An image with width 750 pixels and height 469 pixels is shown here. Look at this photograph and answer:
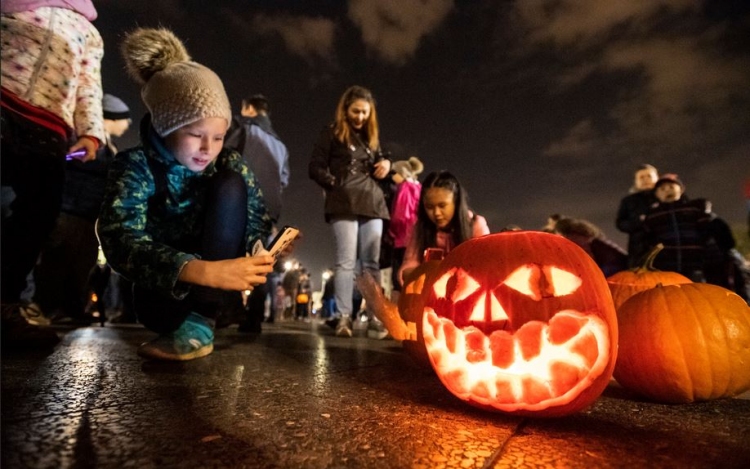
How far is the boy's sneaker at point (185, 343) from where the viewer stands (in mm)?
1851

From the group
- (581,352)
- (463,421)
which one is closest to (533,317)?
(581,352)

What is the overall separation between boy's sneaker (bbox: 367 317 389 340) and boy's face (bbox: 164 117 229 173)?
6.27 ft

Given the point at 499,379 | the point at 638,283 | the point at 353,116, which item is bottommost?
the point at 499,379

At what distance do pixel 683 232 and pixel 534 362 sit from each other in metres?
4.74

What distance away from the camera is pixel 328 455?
0.87m

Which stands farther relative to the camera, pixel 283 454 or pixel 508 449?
pixel 508 449

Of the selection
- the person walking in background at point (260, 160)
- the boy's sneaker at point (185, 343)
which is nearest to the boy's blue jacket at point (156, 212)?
the boy's sneaker at point (185, 343)

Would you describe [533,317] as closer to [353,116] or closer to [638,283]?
[638,283]

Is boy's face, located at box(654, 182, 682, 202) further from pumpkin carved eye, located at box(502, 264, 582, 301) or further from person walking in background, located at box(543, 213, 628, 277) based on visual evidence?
pumpkin carved eye, located at box(502, 264, 582, 301)

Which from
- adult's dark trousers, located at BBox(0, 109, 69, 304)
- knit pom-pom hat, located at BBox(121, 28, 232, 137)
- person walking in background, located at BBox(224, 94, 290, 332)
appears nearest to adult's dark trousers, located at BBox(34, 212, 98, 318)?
person walking in background, located at BBox(224, 94, 290, 332)

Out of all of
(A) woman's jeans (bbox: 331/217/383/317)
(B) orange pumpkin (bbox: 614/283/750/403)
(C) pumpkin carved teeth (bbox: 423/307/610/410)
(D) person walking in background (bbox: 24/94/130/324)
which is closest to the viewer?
(C) pumpkin carved teeth (bbox: 423/307/610/410)

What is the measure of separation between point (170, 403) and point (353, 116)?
3177mm

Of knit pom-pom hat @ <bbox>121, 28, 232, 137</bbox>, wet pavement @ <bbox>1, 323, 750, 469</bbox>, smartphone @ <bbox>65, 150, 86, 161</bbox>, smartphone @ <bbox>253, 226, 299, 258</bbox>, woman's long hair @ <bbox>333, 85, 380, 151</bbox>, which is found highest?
woman's long hair @ <bbox>333, 85, 380, 151</bbox>

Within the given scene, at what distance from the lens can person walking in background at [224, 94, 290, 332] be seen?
12.4 ft
